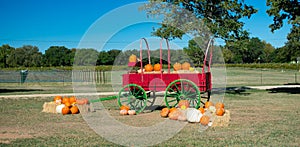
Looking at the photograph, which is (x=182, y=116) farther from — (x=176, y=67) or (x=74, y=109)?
(x=74, y=109)

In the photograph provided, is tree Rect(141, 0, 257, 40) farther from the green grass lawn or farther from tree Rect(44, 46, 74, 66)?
tree Rect(44, 46, 74, 66)

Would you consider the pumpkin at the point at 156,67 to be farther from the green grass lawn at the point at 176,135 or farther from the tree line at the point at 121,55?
the green grass lawn at the point at 176,135

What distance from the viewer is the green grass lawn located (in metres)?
8.38

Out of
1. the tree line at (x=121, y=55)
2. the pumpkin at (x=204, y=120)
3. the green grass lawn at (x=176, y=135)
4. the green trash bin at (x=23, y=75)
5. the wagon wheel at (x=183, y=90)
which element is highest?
the tree line at (x=121, y=55)

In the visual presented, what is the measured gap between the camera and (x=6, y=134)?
9.59 meters

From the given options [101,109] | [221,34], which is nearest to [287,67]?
[221,34]

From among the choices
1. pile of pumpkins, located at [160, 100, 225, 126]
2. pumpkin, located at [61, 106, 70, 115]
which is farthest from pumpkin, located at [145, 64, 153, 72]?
pumpkin, located at [61, 106, 70, 115]

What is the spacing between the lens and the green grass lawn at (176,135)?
27.5 feet

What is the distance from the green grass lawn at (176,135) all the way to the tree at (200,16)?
266 inches

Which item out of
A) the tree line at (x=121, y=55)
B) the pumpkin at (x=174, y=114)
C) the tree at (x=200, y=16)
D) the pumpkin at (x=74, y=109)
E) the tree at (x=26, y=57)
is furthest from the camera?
the tree at (x=26, y=57)

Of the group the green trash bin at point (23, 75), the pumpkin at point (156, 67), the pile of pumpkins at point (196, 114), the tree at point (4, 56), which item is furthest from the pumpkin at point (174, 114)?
the tree at point (4, 56)

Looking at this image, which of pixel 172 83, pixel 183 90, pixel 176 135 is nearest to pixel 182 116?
pixel 172 83

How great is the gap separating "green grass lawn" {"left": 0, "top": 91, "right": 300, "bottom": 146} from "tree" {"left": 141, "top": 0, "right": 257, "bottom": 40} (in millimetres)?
6764

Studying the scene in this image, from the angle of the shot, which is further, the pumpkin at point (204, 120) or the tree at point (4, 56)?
the tree at point (4, 56)
